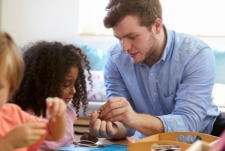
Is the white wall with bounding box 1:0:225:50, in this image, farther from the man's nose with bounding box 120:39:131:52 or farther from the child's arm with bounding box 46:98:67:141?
the child's arm with bounding box 46:98:67:141

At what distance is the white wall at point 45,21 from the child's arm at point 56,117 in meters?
2.72

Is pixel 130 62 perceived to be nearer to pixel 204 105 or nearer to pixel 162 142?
pixel 204 105

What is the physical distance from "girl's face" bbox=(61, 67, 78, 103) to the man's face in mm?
323

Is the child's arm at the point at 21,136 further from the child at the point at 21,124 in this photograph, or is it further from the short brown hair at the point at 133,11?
the short brown hair at the point at 133,11

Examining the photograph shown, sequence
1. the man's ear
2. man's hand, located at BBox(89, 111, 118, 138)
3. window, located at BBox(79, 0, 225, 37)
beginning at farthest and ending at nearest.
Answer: window, located at BBox(79, 0, 225, 37), the man's ear, man's hand, located at BBox(89, 111, 118, 138)

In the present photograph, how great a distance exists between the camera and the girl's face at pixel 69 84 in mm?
1258

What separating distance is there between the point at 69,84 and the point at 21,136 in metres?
0.65

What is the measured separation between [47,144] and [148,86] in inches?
23.7

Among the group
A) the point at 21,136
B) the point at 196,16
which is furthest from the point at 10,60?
the point at 196,16

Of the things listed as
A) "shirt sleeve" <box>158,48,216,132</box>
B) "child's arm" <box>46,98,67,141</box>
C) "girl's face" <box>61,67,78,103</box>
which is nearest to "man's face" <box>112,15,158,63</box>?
"shirt sleeve" <box>158,48,216,132</box>

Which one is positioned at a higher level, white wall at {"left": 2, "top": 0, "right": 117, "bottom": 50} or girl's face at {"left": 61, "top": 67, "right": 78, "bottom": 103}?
white wall at {"left": 2, "top": 0, "right": 117, "bottom": 50}

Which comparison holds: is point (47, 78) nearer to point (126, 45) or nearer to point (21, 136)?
point (126, 45)

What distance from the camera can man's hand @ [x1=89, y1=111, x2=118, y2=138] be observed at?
1230 mm

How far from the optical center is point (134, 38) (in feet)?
5.13
